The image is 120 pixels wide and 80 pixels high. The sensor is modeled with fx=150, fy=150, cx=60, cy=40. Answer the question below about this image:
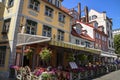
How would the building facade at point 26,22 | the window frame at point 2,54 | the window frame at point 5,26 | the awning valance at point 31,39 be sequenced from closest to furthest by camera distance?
the awning valance at point 31,39 → the building facade at point 26,22 → the window frame at point 2,54 → the window frame at point 5,26

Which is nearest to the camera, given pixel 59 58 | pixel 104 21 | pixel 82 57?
pixel 82 57

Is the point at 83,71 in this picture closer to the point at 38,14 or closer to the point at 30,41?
the point at 30,41

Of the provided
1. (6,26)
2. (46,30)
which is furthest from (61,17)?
(6,26)

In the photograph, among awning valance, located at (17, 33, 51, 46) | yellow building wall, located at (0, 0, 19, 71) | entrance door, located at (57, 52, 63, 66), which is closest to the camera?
awning valance, located at (17, 33, 51, 46)

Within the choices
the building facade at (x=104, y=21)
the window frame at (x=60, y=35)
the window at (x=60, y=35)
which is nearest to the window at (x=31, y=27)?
the window frame at (x=60, y=35)

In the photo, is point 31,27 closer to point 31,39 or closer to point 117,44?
point 31,39

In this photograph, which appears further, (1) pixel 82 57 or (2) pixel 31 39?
(1) pixel 82 57

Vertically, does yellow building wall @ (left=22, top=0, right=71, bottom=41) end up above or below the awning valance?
above

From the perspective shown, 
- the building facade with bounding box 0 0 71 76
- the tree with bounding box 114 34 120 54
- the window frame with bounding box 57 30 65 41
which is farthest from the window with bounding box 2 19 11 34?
the tree with bounding box 114 34 120 54

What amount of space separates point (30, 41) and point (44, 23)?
650 centimetres

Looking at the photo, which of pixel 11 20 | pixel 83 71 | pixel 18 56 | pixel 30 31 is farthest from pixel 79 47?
pixel 11 20

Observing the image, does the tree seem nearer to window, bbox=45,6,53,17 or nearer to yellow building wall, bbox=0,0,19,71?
window, bbox=45,6,53,17

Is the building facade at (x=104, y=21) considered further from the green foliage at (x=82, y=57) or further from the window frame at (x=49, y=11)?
the window frame at (x=49, y=11)

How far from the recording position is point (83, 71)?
54.6 ft
